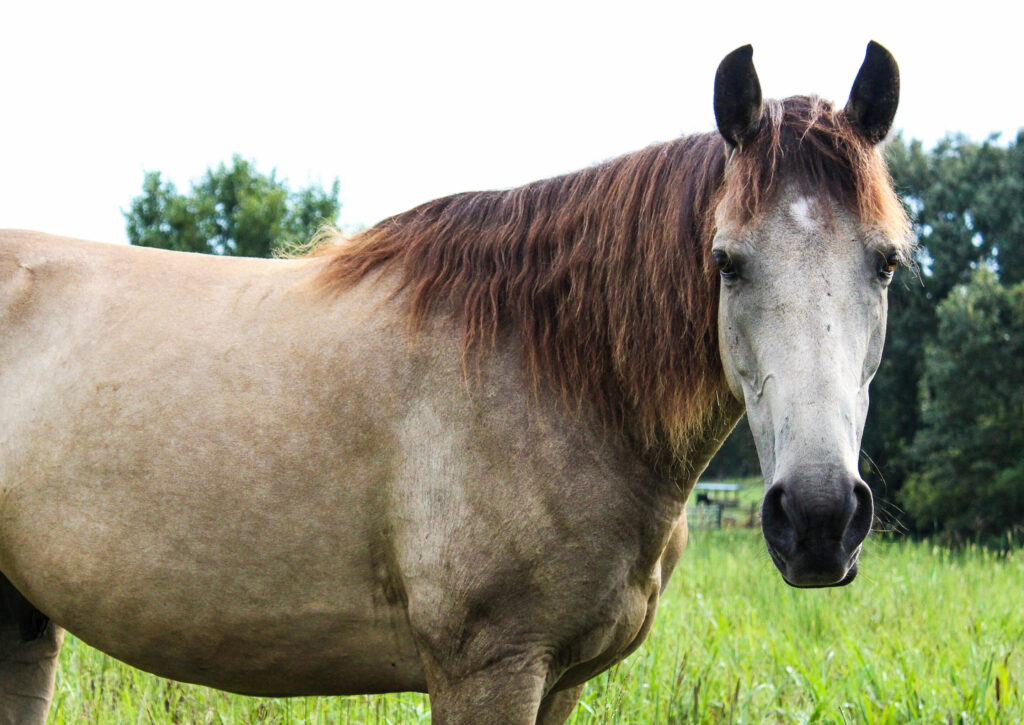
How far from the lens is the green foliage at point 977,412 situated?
2238cm

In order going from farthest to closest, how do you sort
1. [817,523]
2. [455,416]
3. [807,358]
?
[455,416] < [807,358] < [817,523]

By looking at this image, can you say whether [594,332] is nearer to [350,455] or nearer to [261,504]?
[350,455]

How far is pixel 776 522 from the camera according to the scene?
1.69m

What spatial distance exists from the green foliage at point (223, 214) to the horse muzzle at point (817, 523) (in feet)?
86.8

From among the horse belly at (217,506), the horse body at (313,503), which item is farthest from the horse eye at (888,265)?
the horse belly at (217,506)

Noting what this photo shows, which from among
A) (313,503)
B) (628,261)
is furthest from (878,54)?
(313,503)

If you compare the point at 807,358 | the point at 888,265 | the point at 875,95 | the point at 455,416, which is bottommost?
the point at 455,416

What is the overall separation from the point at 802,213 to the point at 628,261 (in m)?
0.48

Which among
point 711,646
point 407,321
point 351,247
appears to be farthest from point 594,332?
point 711,646

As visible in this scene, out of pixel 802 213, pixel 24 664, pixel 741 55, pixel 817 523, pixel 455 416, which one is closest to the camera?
pixel 817 523

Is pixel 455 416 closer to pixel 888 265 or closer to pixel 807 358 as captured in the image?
pixel 807 358

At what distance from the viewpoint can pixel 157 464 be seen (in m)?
2.21

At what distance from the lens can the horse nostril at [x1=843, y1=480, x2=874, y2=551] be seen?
1636 millimetres

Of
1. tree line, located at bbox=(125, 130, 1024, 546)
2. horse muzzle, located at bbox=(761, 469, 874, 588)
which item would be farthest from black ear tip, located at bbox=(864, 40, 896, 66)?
tree line, located at bbox=(125, 130, 1024, 546)
